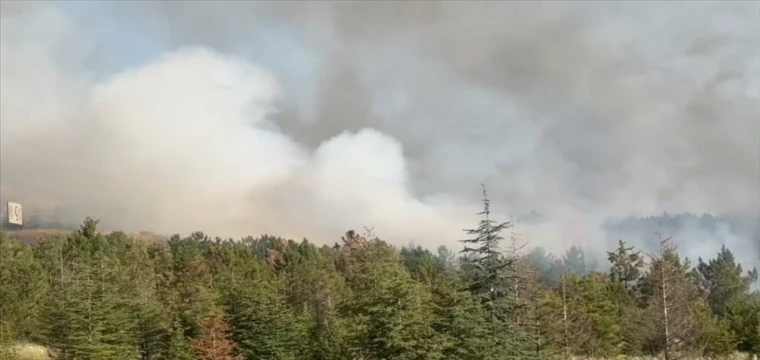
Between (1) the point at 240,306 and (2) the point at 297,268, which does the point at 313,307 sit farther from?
(1) the point at 240,306

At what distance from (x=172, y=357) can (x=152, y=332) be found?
4.31 m

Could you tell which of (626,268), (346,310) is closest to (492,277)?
(346,310)

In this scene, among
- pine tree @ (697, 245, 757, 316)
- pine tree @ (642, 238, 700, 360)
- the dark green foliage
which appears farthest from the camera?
pine tree @ (697, 245, 757, 316)

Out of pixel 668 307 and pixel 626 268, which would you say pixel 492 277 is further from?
pixel 626 268

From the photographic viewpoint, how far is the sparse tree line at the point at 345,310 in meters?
35.4

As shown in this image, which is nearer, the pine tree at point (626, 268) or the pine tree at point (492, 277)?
the pine tree at point (492, 277)

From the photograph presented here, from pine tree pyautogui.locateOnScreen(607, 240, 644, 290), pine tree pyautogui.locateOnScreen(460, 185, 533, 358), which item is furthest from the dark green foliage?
pine tree pyautogui.locateOnScreen(607, 240, 644, 290)

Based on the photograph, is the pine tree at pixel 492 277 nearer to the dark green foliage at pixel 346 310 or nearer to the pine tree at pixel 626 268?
the dark green foliage at pixel 346 310

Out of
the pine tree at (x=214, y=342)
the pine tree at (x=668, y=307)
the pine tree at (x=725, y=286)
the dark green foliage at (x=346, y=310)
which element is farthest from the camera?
the pine tree at (x=725, y=286)

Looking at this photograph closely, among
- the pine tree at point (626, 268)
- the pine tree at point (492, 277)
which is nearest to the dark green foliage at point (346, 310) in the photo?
the pine tree at point (492, 277)

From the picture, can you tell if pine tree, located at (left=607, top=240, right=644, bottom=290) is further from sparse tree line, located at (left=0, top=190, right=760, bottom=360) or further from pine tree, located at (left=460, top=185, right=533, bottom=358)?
pine tree, located at (left=460, top=185, right=533, bottom=358)

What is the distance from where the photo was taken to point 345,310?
127ft

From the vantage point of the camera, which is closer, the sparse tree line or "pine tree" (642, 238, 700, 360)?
the sparse tree line

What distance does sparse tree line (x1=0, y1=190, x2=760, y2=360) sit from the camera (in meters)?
35.4
